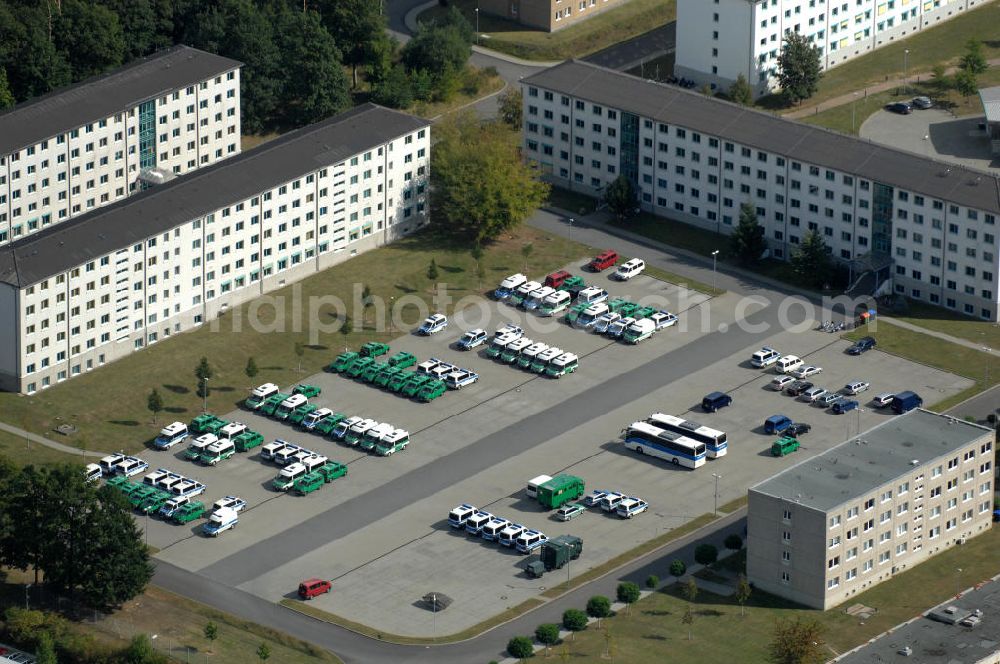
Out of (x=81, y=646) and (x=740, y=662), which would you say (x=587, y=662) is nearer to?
(x=740, y=662)

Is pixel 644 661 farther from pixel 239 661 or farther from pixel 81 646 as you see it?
pixel 81 646

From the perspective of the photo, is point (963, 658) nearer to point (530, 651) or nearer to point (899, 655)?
point (899, 655)

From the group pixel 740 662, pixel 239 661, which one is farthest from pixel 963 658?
pixel 239 661

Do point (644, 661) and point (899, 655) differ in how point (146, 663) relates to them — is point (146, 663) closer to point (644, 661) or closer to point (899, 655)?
point (644, 661)

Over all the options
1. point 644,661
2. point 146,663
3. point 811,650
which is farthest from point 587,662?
point 146,663

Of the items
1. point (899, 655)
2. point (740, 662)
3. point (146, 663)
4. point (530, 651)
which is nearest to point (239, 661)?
point (146, 663)
